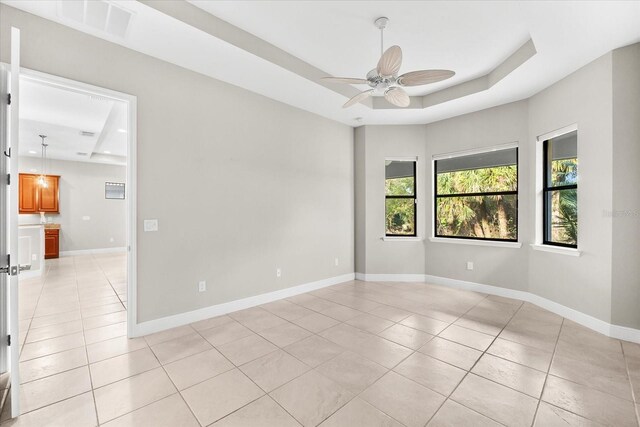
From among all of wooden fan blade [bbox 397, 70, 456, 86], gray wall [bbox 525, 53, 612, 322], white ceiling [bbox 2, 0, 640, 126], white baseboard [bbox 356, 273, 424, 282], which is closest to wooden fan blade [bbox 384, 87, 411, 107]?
wooden fan blade [bbox 397, 70, 456, 86]

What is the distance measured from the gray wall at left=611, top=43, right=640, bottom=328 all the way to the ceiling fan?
6.39 feet

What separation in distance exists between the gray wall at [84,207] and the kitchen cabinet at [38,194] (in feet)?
0.52

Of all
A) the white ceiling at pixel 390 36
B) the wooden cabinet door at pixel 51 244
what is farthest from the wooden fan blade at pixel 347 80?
the wooden cabinet door at pixel 51 244

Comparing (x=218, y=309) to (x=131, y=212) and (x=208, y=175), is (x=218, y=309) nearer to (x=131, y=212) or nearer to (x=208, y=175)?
(x=131, y=212)

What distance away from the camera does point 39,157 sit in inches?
318

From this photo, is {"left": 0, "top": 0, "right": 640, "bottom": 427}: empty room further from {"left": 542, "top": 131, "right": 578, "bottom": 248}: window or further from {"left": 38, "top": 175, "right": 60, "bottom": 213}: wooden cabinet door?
{"left": 38, "top": 175, "right": 60, "bottom": 213}: wooden cabinet door

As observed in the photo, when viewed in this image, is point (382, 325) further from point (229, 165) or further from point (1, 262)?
point (1, 262)

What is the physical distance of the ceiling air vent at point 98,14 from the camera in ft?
7.49

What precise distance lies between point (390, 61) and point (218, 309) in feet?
10.9

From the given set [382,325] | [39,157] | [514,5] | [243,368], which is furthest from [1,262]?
[39,157]

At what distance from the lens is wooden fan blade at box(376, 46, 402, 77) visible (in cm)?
234

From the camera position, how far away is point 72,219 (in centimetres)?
847

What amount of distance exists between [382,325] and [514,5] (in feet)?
11.1

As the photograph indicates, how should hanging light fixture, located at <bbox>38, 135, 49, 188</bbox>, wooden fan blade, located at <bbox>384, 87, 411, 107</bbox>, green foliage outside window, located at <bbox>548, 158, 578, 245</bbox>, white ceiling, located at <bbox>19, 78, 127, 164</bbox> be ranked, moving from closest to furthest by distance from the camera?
wooden fan blade, located at <bbox>384, 87, 411, 107</bbox> < green foliage outside window, located at <bbox>548, 158, 578, 245</bbox> < white ceiling, located at <bbox>19, 78, 127, 164</bbox> < hanging light fixture, located at <bbox>38, 135, 49, 188</bbox>
